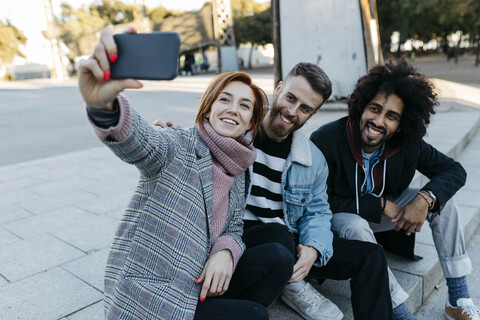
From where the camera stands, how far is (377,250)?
2.03 metres

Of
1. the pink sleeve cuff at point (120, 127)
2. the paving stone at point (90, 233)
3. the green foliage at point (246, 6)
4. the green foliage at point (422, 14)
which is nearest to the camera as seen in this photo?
the pink sleeve cuff at point (120, 127)

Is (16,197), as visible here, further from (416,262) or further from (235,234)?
(416,262)

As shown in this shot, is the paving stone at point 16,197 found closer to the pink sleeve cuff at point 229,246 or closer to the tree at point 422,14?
the pink sleeve cuff at point 229,246

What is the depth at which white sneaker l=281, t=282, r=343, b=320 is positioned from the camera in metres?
2.18

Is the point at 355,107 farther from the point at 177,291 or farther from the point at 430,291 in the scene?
the point at 177,291

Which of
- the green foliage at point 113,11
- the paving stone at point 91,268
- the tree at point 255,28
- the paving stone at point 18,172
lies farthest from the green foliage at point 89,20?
the paving stone at point 91,268

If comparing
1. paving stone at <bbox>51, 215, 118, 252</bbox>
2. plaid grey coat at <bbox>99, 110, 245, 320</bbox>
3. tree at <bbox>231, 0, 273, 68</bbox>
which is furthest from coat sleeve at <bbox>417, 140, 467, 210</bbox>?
tree at <bbox>231, 0, 273, 68</bbox>

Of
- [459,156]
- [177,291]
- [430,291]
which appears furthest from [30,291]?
[459,156]

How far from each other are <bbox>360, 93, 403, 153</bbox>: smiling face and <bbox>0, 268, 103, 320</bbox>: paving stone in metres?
1.84

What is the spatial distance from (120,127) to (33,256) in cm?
212

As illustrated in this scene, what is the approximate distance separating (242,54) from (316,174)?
36873 millimetres

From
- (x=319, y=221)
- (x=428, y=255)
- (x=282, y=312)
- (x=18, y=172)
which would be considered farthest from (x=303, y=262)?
(x=18, y=172)

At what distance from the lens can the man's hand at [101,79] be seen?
3.87 ft

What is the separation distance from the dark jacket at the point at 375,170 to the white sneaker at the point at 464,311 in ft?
1.78
